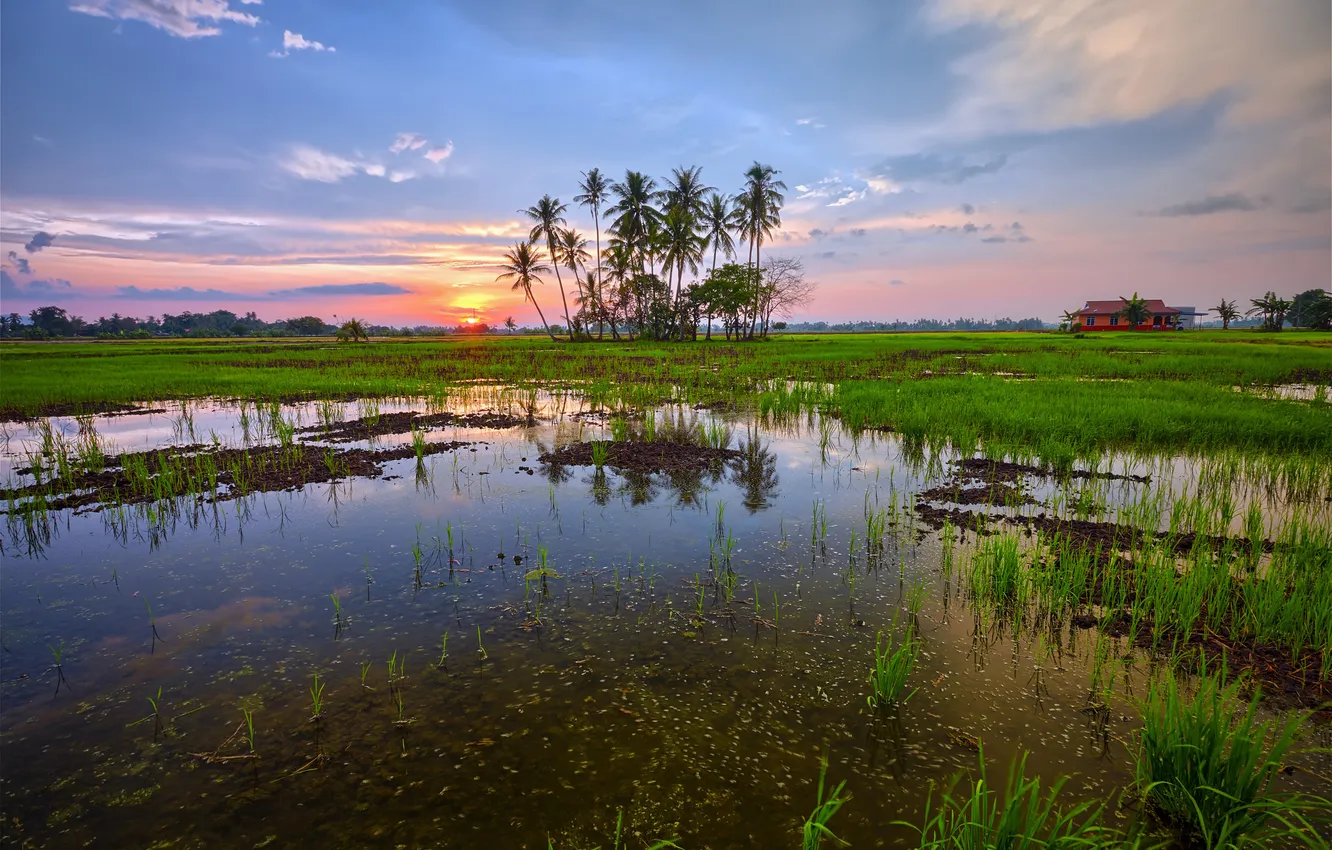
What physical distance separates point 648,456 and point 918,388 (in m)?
10.3

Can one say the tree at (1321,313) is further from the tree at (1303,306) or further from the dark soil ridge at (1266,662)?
the dark soil ridge at (1266,662)

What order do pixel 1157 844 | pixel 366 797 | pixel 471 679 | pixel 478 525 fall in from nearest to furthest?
pixel 1157 844
pixel 366 797
pixel 471 679
pixel 478 525

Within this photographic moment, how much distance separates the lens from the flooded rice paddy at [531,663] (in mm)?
2945

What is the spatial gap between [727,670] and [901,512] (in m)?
4.10

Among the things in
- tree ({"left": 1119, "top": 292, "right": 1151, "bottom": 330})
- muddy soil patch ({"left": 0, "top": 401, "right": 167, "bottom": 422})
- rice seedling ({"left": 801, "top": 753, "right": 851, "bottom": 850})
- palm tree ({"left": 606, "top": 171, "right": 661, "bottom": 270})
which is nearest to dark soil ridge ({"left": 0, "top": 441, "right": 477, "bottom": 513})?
muddy soil patch ({"left": 0, "top": 401, "right": 167, "bottom": 422})

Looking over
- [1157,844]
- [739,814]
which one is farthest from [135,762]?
[1157,844]

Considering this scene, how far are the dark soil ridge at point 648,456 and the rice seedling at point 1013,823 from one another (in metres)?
6.71

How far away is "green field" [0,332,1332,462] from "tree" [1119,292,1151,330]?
182ft

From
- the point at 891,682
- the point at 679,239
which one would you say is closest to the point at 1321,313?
the point at 679,239

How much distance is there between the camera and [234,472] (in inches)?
349

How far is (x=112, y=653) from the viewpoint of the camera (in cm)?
423

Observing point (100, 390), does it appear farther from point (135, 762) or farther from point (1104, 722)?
point (1104, 722)

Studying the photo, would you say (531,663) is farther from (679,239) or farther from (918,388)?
(679,239)

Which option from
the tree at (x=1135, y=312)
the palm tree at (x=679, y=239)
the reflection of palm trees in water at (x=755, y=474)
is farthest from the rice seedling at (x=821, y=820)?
the tree at (x=1135, y=312)
